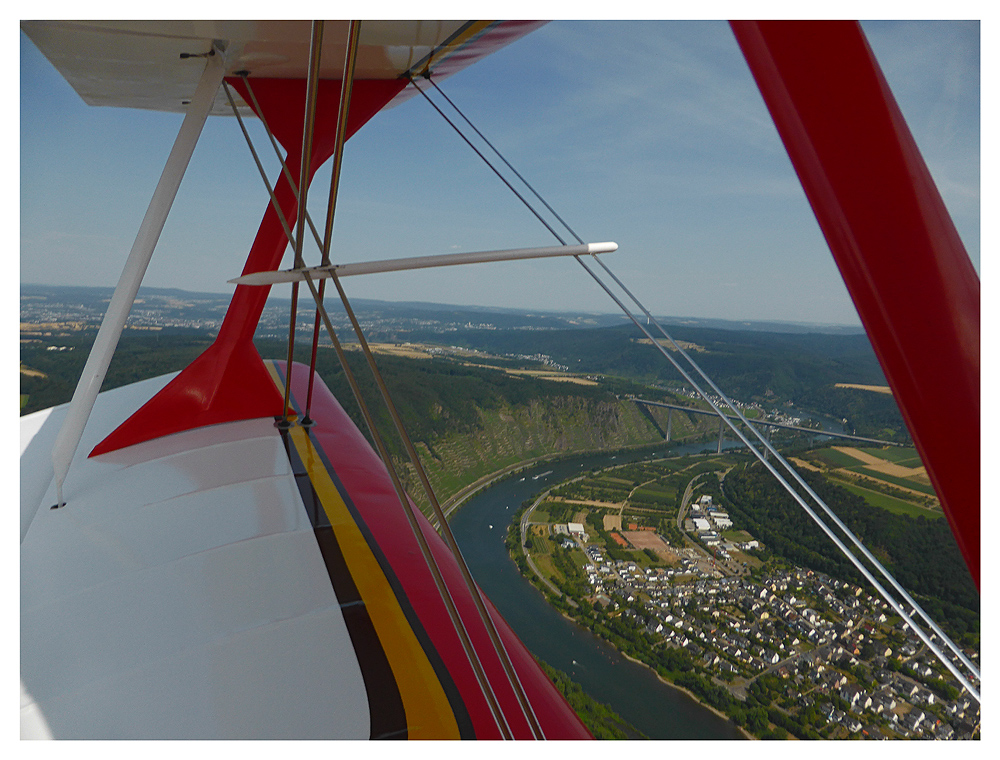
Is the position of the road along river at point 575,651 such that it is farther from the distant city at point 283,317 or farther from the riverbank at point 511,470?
the distant city at point 283,317

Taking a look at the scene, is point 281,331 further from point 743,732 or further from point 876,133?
point 876,133

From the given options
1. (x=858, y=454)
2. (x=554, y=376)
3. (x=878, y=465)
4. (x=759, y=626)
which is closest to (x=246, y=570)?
(x=759, y=626)

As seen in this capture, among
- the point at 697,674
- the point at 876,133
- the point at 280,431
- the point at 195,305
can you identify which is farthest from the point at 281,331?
the point at 876,133

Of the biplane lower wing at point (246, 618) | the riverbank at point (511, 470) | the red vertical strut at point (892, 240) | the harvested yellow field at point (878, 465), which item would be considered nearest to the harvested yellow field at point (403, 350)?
the riverbank at point (511, 470)

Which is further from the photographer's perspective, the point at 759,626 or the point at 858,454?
the point at 858,454

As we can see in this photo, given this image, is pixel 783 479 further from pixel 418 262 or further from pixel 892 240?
pixel 418 262

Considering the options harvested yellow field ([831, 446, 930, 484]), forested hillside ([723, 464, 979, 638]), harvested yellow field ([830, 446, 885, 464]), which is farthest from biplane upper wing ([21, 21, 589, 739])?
harvested yellow field ([830, 446, 885, 464])
